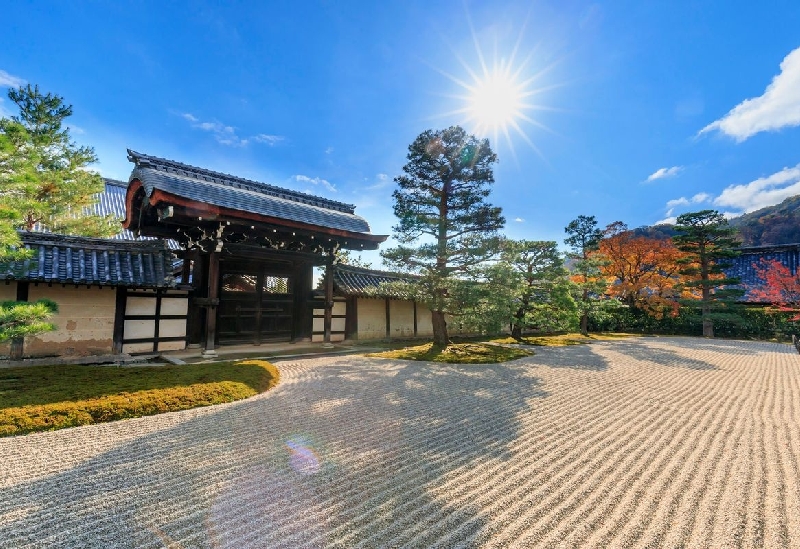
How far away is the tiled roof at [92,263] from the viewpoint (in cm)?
696

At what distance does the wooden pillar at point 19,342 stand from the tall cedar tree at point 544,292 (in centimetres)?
Result: 1291

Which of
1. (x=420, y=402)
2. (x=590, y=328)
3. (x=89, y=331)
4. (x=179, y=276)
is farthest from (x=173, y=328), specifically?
Result: (x=590, y=328)

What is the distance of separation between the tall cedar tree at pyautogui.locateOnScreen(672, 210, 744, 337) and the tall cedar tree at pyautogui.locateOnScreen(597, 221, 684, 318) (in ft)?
2.17

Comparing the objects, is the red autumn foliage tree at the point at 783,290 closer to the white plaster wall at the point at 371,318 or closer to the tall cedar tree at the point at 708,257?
the tall cedar tree at the point at 708,257

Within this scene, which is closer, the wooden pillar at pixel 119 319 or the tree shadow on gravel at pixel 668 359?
the wooden pillar at pixel 119 319

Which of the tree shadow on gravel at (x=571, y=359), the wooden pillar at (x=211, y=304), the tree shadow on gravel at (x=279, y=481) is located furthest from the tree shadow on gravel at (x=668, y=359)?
the wooden pillar at (x=211, y=304)

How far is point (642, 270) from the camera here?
67.6ft

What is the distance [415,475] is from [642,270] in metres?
22.8

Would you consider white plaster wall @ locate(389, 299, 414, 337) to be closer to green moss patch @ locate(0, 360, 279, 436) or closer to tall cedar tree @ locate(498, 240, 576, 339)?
tall cedar tree @ locate(498, 240, 576, 339)

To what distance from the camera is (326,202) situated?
1259 cm

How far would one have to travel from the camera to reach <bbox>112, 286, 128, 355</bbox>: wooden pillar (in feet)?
26.9

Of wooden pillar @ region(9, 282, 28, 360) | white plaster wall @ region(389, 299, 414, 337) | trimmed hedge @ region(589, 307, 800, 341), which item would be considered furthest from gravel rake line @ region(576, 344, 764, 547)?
trimmed hedge @ region(589, 307, 800, 341)

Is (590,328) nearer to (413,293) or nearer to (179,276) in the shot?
(413,293)

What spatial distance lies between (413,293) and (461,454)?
23.7ft
